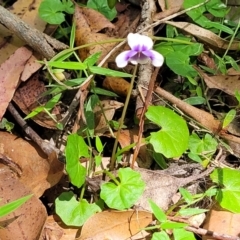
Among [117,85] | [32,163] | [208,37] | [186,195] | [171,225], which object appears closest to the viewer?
[171,225]

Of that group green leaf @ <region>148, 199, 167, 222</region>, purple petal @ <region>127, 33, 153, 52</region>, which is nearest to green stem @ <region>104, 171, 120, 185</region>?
green leaf @ <region>148, 199, 167, 222</region>

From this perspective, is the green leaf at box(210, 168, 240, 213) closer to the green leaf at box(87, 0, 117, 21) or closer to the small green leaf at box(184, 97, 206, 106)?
the small green leaf at box(184, 97, 206, 106)

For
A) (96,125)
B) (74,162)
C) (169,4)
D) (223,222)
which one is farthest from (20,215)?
(169,4)

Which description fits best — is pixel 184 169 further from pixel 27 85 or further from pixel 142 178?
pixel 27 85

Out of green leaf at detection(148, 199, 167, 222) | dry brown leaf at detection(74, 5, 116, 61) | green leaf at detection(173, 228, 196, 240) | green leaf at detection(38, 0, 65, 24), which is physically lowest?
A: green leaf at detection(173, 228, 196, 240)

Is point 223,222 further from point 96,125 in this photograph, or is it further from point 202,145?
point 96,125

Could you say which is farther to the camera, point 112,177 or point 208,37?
point 208,37

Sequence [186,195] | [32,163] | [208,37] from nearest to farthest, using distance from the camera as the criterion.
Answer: [186,195] < [32,163] < [208,37]
